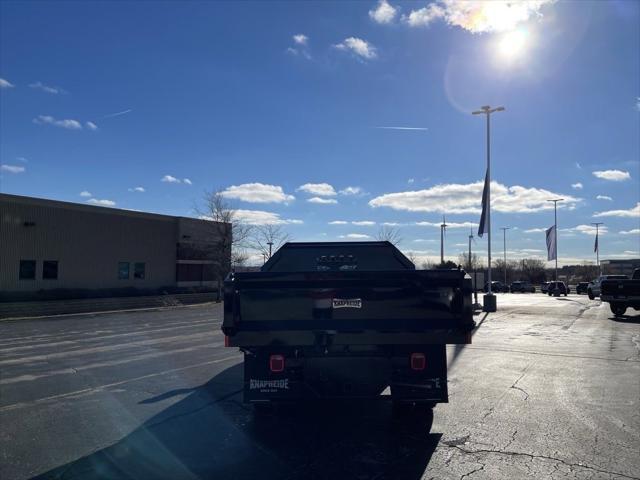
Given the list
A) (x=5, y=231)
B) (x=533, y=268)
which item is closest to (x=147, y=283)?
(x=5, y=231)

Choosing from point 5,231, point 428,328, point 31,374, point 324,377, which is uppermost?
point 5,231

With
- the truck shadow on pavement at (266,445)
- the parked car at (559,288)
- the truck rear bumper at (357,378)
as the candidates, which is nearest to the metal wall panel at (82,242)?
the truck shadow on pavement at (266,445)

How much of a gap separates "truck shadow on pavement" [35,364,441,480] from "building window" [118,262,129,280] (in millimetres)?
37166

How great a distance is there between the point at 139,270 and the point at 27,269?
9834mm

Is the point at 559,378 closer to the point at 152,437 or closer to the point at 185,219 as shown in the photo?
the point at 152,437

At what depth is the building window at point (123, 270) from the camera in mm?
41875

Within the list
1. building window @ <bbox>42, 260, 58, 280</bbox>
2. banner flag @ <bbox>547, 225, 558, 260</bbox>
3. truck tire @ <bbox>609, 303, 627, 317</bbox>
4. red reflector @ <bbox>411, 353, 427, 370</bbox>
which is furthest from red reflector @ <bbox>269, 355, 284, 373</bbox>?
banner flag @ <bbox>547, 225, 558, 260</bbox>

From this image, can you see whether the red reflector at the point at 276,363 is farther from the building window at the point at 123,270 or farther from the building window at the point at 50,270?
the building window at the point at 123,270

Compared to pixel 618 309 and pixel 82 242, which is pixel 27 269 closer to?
pixel 82 242

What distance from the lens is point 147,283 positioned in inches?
1751

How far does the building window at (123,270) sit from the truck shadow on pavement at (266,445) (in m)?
37.2

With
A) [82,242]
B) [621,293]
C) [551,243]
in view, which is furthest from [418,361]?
[551,243]

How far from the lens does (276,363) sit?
5832 millimetres

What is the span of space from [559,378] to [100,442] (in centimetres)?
752
